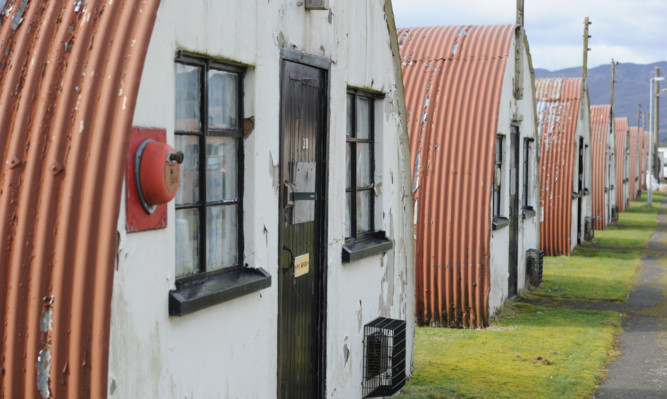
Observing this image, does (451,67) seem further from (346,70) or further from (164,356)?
(164,356)

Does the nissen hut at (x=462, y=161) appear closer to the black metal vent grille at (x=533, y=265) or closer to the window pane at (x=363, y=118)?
the black metal vent grille at (x=533, y=265)

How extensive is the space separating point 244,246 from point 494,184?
7.51m

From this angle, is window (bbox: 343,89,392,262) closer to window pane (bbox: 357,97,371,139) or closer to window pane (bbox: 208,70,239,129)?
window pane (bbox: 357,97,371,139)

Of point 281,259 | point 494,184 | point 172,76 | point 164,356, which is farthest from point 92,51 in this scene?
point 494,184

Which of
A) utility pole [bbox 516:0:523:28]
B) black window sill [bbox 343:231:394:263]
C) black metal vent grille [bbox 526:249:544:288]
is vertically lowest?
black metal vent grille [bbox 526:249:544:288]

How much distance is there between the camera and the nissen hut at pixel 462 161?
11586mm

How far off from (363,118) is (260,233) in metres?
2.69

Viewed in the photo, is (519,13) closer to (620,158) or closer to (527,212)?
(527,212)

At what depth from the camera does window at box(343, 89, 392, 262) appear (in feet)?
24.5

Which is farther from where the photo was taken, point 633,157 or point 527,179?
point 633,157

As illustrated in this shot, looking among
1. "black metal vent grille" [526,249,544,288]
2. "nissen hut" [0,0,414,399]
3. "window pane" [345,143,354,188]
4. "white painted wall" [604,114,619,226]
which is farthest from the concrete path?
"white painted wall" [604,114,619,226]

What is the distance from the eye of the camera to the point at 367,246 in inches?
297

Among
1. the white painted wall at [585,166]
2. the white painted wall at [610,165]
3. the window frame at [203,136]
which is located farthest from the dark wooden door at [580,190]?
the window frame at [203,136]

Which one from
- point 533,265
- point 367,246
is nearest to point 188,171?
point 367,246
